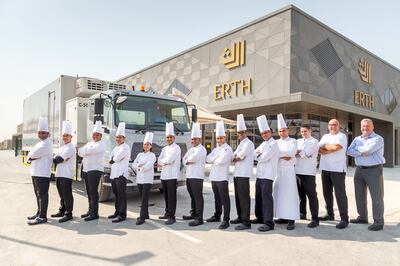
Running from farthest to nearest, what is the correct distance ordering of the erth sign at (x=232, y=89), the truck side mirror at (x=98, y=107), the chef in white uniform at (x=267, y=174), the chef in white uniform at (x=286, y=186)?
1. the erth sign at (x=232, y=89)
2. the truck side mirror at (x=98, y=107)
3. the chef in white uniform at (x=286, y=186)
4. the chef in white uniform at (x=267, y=174)

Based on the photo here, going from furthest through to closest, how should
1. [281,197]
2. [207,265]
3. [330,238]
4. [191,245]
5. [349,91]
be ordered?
[349,91], [281,197], [330,238], [191,245], [207,265]

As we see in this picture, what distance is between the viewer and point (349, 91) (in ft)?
80.4

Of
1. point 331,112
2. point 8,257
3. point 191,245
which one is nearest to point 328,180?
point 191,245

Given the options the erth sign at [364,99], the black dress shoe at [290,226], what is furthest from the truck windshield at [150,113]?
the erth sign at [364,99]

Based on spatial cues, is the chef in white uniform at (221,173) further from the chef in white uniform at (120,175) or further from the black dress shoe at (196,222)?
the chef in white uniform at (120,175)

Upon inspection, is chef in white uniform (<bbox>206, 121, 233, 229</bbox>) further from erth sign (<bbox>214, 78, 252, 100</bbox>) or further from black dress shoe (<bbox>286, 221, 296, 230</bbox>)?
erth sign (<bbox>214, 78, 252, 100</bbox>)

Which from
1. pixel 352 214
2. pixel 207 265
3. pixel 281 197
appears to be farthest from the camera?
pixel 352 214

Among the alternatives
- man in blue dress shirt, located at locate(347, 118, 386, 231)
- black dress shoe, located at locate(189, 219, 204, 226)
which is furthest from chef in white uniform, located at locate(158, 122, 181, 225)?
man in blue dress shirt, located at locate(347, 118, 386, 231)

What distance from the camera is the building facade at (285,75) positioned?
63.2 feet

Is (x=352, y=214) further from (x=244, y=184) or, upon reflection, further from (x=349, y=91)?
(x=349, y=91)

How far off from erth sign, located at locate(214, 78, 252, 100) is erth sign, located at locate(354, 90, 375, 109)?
9766mm

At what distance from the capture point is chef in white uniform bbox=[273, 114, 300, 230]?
573 cm

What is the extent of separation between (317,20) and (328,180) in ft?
58.2

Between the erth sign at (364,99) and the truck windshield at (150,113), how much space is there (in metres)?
21.0
